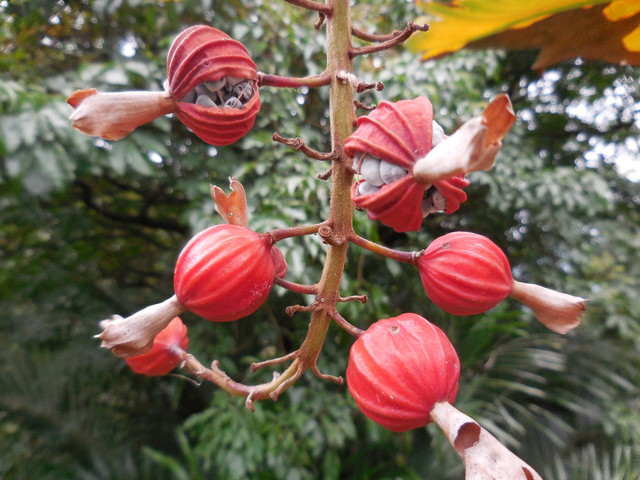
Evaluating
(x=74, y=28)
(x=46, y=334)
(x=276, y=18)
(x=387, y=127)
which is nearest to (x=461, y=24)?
(x=387, y=127)

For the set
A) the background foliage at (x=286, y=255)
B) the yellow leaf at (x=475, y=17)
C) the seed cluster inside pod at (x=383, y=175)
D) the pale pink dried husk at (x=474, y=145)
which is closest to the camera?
the pale pink dried husk at (x=474, y=145)

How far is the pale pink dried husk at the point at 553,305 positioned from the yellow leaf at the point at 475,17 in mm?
361

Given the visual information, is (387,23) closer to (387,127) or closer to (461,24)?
(461,24)

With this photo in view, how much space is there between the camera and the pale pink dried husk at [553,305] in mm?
598

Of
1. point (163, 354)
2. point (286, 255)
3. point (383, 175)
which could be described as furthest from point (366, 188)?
point (286, 255)

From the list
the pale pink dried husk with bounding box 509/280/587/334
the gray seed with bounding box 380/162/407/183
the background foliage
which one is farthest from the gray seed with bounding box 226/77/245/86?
the background foliage

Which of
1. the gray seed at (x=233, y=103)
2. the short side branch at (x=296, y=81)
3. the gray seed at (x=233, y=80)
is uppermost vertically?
the gray seed at (x=233, y=80)

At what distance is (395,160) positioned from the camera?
498 mm

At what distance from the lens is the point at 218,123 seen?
0.58m

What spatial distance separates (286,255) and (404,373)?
1109 mm

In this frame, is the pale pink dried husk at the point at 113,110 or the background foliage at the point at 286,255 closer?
the pale pink dried husk at the point at 113,110

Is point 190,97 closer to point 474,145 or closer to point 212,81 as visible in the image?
point 212,81

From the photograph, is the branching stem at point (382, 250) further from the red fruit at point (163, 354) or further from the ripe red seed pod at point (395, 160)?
the red fruit at point (163, 354)

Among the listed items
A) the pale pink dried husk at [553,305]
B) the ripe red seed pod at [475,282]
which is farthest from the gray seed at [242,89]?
the pale pink dried husk at [553,305]
